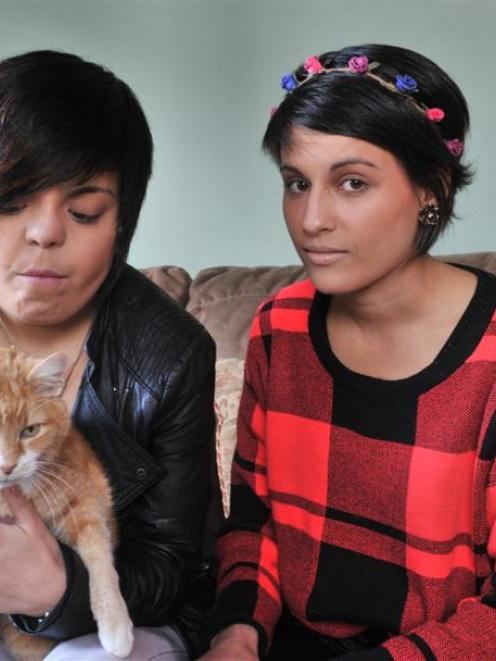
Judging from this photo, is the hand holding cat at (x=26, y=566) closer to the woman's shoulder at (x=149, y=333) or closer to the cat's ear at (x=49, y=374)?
the cat's ear at (x=49, y=374)

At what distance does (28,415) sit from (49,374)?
65 mm

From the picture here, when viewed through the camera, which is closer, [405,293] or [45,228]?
[45,228]

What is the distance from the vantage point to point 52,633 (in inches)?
44.8

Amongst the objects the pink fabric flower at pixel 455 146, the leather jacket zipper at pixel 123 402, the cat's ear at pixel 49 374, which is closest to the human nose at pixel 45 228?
the cat's ear at pixel 49 374

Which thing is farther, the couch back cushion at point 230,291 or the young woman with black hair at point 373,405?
the couch back cushion at point 230,291

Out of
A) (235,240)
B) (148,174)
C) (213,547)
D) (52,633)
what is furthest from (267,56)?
(52,633)

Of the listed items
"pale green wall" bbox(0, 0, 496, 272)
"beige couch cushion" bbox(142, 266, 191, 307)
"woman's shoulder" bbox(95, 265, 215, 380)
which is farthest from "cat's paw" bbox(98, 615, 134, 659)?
"pale green wall" bbox(0, 0, 496, 272)

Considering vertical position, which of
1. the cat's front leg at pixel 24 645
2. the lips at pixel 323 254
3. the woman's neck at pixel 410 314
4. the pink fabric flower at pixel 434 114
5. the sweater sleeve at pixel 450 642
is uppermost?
the pink fabric flower at pixel 434 114

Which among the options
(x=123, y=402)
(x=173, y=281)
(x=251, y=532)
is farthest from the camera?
(x=173, y=281)

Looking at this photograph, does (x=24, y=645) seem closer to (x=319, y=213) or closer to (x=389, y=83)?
(x=319, y=213)

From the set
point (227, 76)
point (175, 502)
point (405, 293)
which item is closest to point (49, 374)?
point (175, 502)

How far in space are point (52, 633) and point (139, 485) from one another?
0.25 meters

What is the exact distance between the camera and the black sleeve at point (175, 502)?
1.26 meters

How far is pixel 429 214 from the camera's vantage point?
1306mm
